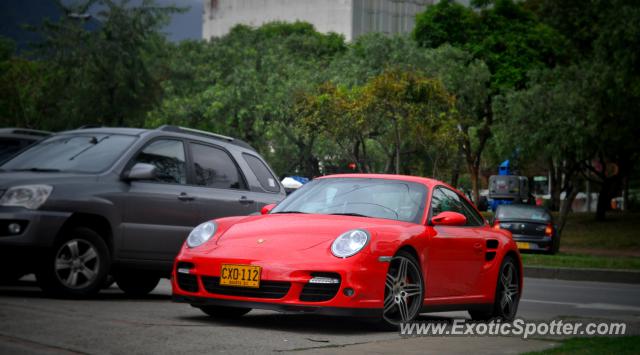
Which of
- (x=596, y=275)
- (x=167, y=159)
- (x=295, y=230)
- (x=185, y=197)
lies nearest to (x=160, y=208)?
(x=185, y=197)

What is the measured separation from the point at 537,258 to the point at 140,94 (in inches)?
897

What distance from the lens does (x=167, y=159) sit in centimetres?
1157

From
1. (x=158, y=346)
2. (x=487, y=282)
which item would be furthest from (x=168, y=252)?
(x=158, y=346)

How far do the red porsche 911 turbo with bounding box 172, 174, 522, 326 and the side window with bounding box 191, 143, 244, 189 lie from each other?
200 centimetres

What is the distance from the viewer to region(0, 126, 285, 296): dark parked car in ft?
32.9

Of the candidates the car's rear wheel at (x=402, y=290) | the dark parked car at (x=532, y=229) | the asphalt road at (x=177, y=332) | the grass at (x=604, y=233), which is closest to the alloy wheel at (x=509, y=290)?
the asphalt road at (x=177, y=332)

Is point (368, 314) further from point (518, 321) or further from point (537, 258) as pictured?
point (537, 258)

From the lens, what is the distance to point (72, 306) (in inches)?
368

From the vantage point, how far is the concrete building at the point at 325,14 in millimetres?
125812

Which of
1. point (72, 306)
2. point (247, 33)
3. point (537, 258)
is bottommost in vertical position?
point (537, 258)

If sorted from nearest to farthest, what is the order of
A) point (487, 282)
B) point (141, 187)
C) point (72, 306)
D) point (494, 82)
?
point (72, 306) < point (487, 282) < point (141, 187) < point (494, 82)

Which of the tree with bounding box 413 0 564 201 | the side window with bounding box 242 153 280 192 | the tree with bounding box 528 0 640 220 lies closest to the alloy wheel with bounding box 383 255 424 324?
the side window with bounding box 242 153 280 192

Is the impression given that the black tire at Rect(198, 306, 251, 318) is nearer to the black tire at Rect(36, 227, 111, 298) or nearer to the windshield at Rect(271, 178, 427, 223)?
the windshield at Rect(271, 178, 427, 223)

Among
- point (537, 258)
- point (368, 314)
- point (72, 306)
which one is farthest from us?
point (537, 258)
